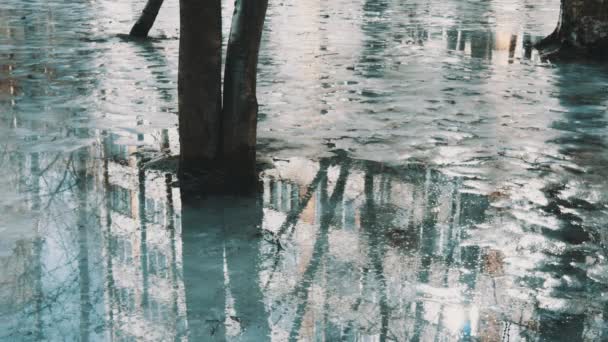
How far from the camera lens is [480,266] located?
16.8 ft

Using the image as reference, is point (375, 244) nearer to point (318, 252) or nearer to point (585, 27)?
point (318, 252)

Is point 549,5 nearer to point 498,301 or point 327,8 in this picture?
point 327,8

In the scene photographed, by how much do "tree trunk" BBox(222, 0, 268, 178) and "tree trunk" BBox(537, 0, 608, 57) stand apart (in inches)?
379

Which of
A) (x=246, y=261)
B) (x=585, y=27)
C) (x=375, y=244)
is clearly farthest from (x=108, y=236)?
(x=585, y=27)

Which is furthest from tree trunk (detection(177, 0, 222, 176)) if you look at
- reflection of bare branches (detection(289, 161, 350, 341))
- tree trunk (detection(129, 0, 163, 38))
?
tree trunk (detection(129, 0, 163, 38))

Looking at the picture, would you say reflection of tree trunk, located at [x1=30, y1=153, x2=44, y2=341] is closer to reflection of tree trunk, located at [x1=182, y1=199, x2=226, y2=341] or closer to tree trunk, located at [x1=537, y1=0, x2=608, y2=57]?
reflection of tree trunk, located at [x1=182, y1=199, x2=226, y2=341]

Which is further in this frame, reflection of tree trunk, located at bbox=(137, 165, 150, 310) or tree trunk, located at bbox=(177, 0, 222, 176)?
tree trunk, located at bbox=(177, 0, 222, 176)

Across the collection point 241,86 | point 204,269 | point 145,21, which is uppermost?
point 145,21

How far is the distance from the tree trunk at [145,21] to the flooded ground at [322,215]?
414 centimetres

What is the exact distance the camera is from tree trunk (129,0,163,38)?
16469 mm

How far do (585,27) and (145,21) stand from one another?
8769mm

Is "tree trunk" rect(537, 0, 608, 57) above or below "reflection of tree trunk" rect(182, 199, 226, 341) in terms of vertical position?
above

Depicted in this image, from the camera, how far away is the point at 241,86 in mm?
6461

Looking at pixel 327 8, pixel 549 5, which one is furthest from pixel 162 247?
pixel 549 5
